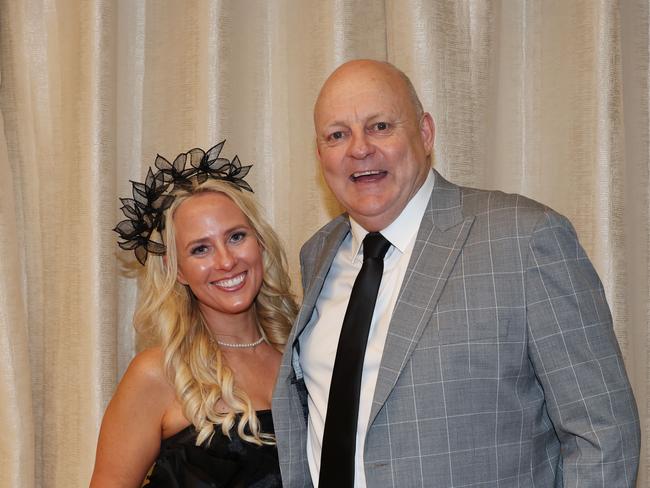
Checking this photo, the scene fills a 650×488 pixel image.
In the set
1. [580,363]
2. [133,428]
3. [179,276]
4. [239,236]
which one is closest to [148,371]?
[133,428]

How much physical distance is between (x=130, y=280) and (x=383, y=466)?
4.36 feet

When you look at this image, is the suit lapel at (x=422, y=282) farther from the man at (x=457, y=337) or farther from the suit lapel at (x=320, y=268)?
the suit lapel at (x=320, y=268)

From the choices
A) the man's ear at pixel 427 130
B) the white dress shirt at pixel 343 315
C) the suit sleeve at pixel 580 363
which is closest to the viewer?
the suit sleeve at pixel 580 363

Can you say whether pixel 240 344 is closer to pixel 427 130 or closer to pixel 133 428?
pixel 133 428

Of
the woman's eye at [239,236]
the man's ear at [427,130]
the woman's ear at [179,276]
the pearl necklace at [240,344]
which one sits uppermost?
the man's ear at [427,130]

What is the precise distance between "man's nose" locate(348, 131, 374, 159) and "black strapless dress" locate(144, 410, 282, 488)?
0.76 metres

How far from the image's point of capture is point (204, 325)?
7.07ft

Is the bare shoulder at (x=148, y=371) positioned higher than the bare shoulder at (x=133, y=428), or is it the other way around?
the bare shoulder at (x=148, y=371)

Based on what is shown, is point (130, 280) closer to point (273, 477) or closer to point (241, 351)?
point (241, 351)

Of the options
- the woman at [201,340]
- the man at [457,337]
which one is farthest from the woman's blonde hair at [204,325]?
the man at [457,337]

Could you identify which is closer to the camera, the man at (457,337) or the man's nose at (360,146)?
the man at (457,337)

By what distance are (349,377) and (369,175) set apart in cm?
43

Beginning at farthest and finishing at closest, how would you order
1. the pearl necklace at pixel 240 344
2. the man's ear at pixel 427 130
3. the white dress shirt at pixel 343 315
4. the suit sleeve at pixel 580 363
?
the pearl necklace at pixel 240 344 < the man's ear at pixel 427 130 < the white dress shirt at pixel 343 315 < the suit sleeve at pixel 580 363

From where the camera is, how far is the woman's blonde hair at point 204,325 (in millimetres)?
1946
